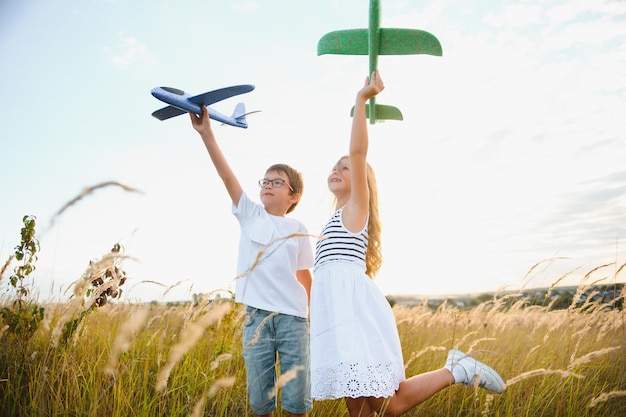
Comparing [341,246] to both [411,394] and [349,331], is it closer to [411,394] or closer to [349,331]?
[349,331]

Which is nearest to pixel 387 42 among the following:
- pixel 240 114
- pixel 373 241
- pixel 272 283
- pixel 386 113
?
pixel 386 113

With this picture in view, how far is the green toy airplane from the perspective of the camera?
4.62 meters

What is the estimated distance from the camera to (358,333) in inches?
98.1

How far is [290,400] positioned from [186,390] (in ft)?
2.53

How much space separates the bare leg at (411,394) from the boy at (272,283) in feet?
1.67

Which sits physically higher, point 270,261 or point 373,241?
point 373,241

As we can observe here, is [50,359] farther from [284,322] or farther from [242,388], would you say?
[284,322]

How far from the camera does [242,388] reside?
316 cm

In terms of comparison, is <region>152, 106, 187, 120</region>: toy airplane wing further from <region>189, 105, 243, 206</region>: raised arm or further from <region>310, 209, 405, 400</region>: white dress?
<region>310, 209, 405, 400</region>: white dress

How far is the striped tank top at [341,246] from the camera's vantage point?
2.77m

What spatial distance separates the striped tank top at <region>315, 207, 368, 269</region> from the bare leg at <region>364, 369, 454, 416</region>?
0.75m

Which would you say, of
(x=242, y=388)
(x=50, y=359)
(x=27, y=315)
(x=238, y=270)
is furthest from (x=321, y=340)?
(x=27, y=315)

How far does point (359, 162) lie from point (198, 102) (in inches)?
85.1

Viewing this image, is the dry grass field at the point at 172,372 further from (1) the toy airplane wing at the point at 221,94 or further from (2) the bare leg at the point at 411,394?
(1) the toy airplane wing at the point at 221,94
